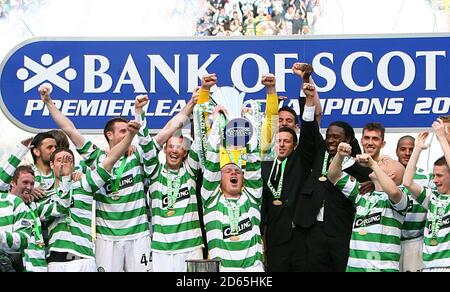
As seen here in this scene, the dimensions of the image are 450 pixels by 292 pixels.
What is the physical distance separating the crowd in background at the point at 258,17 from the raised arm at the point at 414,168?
885 mm

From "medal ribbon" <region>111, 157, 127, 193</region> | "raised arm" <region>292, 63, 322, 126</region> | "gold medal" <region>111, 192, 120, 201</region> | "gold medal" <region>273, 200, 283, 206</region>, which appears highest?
"raised arm" <region>292, 63, 322, 126</region>

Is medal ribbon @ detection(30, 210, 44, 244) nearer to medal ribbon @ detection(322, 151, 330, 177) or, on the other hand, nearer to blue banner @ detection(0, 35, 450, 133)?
blue banner @ detection(0, 35, 450, 133)

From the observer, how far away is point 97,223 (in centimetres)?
629

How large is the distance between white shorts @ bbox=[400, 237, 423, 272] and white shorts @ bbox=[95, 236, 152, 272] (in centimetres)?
147

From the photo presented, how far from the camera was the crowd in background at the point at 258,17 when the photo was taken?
239 inches

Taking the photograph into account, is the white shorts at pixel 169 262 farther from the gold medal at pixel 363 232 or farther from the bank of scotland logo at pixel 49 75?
the bank of scotland logo at pixel 49 75

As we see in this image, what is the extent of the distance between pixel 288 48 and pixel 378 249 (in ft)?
4.13

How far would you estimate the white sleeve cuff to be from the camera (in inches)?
238

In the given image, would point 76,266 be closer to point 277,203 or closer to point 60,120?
point 60,120

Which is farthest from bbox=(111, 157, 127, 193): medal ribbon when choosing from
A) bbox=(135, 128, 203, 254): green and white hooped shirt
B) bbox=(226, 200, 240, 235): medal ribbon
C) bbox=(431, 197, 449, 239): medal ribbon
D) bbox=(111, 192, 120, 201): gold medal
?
bbox=(431, 197, 449, 239): medal ribbon
